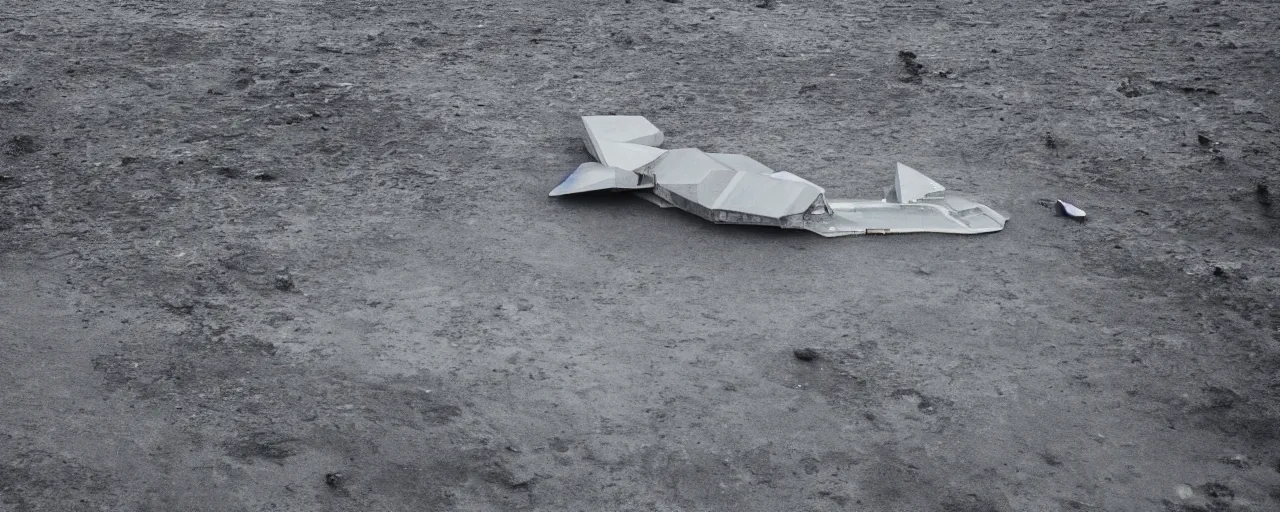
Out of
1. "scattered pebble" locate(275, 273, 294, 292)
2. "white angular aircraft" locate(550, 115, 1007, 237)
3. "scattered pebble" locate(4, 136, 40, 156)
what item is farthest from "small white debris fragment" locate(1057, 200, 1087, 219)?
"scattered pebble" locate(4, 136, 40, 156)

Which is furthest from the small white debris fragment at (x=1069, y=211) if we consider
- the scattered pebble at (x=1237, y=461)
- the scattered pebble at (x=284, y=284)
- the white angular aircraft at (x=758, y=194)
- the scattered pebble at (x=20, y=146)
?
the scattered pebble at (x=20, y=146)

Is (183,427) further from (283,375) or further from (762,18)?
(762,18)

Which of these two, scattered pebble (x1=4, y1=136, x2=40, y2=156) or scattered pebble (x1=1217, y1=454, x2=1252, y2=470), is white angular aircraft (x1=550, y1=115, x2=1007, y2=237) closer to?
scattered pebble (x1=1217, y1=454, x2=1252, y2=470)

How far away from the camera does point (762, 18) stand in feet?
25.9

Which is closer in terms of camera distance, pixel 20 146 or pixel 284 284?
pixel 284 284

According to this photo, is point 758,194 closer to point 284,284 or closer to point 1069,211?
point 1069,211

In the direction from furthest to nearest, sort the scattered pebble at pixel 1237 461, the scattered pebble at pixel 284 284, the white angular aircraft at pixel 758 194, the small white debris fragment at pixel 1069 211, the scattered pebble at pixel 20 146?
1. the scattered pebble at pixel 20 146
2. the small white debris fragment at pixel 1069 211
3. the white angular aircraft at pixel 758 194
4. the scattered pebble at pixel 284 284
5. the scattered pebble at pixel 1237 461

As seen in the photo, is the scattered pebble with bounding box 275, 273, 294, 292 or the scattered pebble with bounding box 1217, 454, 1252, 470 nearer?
the scattered pebble with bounding box 1217, 454, 1252, 470

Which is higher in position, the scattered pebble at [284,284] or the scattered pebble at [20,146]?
the scattered pebble at [284,284]

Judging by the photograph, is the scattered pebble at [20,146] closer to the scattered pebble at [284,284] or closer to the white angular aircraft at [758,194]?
the scattered pebble at [284,284]

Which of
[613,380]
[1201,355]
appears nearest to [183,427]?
[613,380]

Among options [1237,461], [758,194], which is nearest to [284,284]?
[758,194]

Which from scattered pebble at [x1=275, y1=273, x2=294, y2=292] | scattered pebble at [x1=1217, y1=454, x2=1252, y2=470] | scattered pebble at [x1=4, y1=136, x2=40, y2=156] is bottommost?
scattered pebble at [x1=4, y1=136, x2=40, y2=156]

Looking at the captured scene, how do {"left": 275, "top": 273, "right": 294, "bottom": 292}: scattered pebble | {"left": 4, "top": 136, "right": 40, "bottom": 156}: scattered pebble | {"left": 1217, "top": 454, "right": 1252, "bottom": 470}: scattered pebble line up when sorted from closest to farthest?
{"left": 1217, "top": 454, "right": 1252, "bottom": 470}: scattered pebble < {"left": 275, "top": 273, "right": 294, "bottom": 292}: scattered pebble < {"left": 4, "top": 136, "right": 40, "bottom": 156}: scattered pebble
